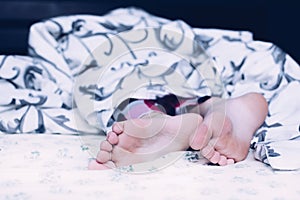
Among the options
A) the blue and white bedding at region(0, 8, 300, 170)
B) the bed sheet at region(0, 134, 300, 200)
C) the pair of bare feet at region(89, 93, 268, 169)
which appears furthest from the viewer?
the blue and white bedding at region(0, 8, 300, 170)

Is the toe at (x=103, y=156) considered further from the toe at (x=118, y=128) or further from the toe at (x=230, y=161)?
the toe at (x=230, y=161)

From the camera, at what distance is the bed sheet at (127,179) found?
2.58 feet

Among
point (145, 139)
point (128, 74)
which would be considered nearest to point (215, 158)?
point (145, 139)

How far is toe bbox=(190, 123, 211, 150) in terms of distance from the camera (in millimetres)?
896

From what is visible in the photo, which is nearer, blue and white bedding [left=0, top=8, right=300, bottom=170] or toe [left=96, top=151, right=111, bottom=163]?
toe [left=96, top=151, right=111, bottom=163]

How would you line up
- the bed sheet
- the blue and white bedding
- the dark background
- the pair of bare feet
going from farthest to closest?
the dark background, the blue and white bedding, the pair of bare feet, the bed sheet

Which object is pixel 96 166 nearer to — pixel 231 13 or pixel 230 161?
pixel 230 161

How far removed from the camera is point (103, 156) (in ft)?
2.87

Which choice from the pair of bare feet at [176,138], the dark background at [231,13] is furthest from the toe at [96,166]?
the dark background at [231,13]

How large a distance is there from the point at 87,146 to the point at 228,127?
0.87ft

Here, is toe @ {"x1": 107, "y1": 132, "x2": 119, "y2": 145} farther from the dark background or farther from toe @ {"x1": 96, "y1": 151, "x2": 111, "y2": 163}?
the dark background

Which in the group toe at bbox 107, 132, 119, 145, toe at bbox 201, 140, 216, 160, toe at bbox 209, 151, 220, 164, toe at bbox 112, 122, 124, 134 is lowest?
toe at bbox 209, 151, 220, 164

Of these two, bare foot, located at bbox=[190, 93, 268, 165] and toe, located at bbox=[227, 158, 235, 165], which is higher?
bare foot, located at bbox=[190, 93, 268, 165]

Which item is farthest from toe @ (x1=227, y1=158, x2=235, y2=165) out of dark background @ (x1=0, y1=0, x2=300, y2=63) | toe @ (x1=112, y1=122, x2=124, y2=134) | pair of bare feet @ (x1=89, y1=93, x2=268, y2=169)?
dark background @ (x1=0, y1=0, x2=300, y2=63)
